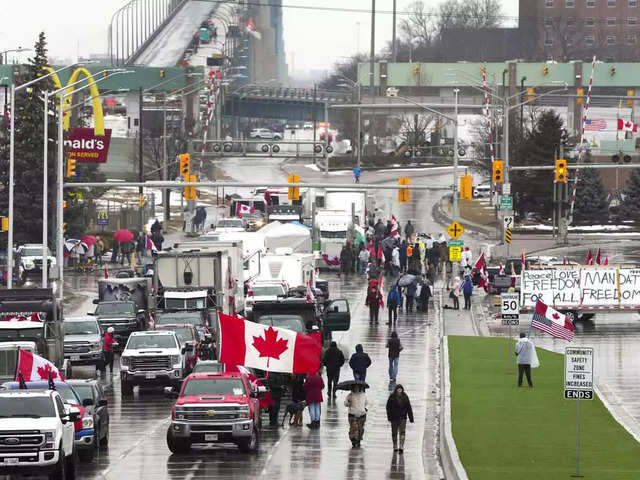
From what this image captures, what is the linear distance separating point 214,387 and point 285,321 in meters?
11.8

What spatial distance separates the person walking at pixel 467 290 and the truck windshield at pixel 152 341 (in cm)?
2103

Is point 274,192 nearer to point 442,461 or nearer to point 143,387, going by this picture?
point 143,387

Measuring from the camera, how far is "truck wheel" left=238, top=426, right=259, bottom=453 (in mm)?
28719

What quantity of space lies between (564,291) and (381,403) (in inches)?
779

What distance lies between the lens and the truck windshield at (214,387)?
29.0m

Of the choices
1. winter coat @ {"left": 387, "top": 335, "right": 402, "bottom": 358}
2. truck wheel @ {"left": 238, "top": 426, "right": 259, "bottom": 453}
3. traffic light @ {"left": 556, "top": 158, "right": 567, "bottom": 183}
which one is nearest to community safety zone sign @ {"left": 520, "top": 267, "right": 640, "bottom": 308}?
traffic light @ {"left": 556, "top": 158, "right": 567, "bottom": 183}

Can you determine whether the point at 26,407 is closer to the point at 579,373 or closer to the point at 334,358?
the point at 579,373

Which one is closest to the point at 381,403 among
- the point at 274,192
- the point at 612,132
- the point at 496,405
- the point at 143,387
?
the point at 496,405

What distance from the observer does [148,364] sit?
38.6 metres

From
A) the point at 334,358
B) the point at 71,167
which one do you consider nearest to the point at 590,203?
the point at 71,167

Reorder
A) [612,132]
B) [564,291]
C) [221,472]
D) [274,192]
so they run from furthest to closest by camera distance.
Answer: [612,132]
[274,192]
[564,291]
[221,472]

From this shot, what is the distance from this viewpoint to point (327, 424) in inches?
1314

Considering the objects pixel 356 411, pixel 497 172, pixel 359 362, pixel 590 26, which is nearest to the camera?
pixel 356 411

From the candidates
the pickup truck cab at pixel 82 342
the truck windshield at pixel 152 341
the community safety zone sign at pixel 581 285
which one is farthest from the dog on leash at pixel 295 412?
the community safety zone sign at pixel 581 285
